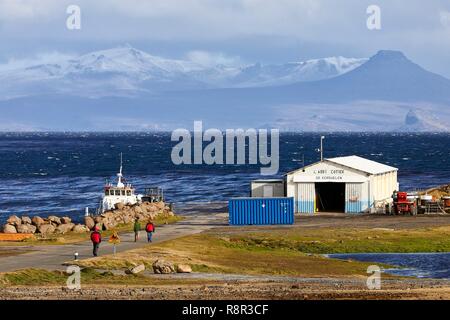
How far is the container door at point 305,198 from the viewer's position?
83125 millimetres

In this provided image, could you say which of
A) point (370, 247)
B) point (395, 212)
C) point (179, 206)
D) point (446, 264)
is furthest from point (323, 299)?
point (179, 206)

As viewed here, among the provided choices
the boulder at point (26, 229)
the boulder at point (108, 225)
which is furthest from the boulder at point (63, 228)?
the boulder at point (108, 225)

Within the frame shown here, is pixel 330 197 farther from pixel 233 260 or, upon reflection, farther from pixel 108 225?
pixel 233 260

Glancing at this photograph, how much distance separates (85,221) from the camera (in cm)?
7394

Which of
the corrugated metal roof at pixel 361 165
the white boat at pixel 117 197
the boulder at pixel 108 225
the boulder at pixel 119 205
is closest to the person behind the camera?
the boulder at pixel 108 225

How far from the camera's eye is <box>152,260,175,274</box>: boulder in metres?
48.3

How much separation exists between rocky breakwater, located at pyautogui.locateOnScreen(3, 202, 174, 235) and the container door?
10234mm

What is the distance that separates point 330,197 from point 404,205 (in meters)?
8.07

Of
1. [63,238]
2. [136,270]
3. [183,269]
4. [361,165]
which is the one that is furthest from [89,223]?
[136,270]

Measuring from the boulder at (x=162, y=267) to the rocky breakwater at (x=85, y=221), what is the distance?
73.5 feet

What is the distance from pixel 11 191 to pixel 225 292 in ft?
328

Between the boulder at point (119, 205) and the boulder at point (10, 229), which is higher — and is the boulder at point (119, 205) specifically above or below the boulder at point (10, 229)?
above

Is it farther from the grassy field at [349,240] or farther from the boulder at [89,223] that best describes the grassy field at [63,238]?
the grassy field at [349,240]
